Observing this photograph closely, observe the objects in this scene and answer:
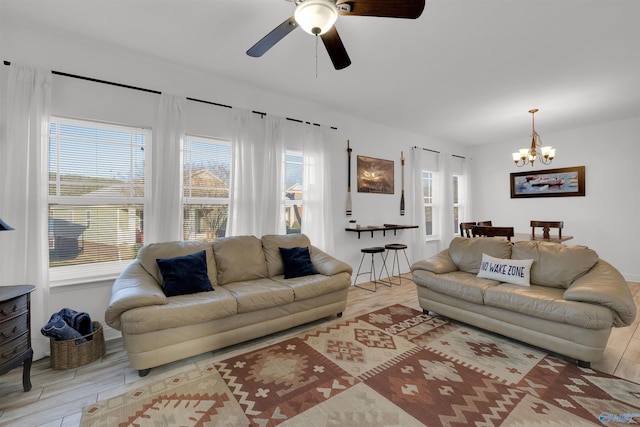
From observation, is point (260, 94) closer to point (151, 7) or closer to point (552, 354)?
point (151, 7)

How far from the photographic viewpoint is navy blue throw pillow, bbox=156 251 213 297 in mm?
2646

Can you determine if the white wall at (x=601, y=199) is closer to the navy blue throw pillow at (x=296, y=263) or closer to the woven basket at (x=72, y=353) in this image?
→ the navy blue throw pillow at (x=296, y=263)

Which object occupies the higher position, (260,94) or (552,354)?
(260,94)

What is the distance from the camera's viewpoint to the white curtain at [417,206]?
576 cm

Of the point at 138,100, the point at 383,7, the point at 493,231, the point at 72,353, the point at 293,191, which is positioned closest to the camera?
the point at 383,7

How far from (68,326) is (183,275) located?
93 cm

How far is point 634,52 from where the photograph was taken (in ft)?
9.44

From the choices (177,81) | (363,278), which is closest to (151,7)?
(177,81)

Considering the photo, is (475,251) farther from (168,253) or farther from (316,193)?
(168,253)

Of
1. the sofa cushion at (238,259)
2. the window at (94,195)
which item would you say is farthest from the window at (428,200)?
the window at (94,195)

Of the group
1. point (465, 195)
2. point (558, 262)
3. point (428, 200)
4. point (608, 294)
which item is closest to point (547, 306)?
point (608, 294)

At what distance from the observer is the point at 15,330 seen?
1.94m

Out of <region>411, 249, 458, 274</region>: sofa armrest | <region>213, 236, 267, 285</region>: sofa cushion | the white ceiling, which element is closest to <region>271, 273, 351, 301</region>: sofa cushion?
<region>213, 236, 267, 285</region>: sofa cushion

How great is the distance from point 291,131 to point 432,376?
3267 millimetres
